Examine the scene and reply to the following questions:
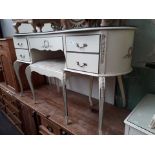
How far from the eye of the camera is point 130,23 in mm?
1061

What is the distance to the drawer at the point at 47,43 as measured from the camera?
1.04m

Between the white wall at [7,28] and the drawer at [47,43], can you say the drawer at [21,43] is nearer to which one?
the drawer at [47,43]

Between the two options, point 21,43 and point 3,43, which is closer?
point 21,43

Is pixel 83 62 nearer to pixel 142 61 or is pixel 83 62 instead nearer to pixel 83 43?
pixel 83 43

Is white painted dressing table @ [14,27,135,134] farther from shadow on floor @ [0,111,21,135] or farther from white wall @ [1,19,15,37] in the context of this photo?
white wall @ [1,19,15,37]

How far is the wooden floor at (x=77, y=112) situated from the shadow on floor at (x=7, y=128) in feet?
1.65

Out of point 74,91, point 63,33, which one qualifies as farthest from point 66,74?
point 74,91

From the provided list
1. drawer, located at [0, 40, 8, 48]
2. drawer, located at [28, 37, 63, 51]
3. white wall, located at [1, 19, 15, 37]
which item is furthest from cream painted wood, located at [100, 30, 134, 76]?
white wall, located at [1, 19, 15, 37]

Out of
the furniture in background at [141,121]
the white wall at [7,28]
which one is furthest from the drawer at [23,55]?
the white wall at [7,28]

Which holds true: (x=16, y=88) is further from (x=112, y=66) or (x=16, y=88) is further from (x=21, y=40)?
(x=112, y=66)

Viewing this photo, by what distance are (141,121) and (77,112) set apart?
0.68 metres

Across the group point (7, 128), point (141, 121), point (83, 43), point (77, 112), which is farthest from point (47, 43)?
point (7, 128)

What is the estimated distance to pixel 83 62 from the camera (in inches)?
36.1
